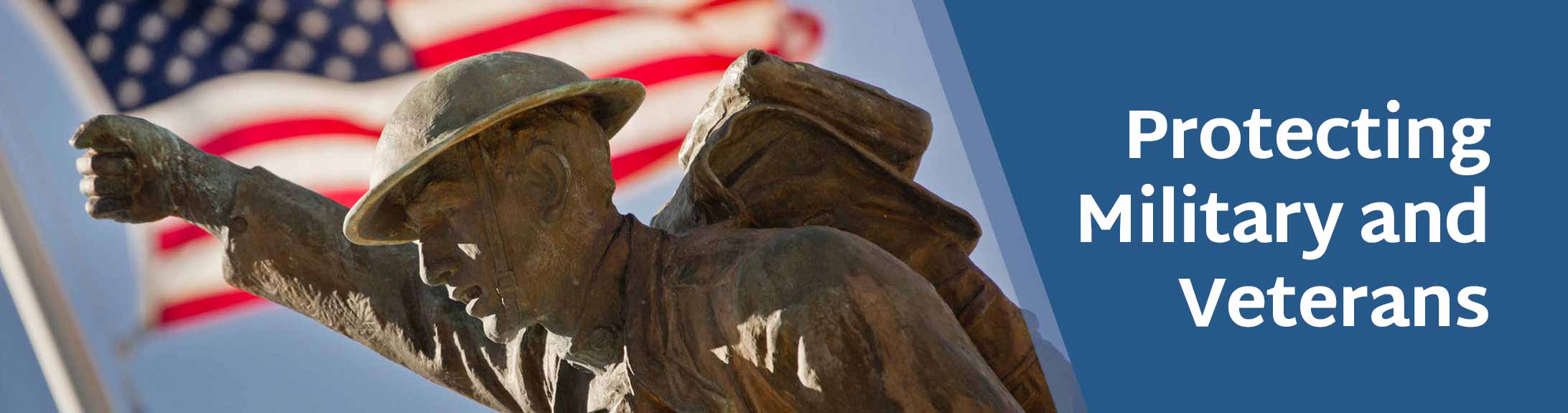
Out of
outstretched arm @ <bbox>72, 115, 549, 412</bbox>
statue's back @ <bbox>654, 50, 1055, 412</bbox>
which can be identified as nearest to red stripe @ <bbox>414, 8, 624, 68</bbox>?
outstretched arm @ <bbox>72, 115, 549, 412</bbox>

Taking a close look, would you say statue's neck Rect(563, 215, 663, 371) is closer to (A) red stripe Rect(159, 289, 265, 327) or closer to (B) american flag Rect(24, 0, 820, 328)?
(B) american flag Rect(24, 0, 820, 328)

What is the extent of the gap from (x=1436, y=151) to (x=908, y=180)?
1.28 meters

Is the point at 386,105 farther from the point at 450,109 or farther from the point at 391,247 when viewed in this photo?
the point at 450,109

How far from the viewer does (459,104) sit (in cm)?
212

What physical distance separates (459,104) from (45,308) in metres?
2.30

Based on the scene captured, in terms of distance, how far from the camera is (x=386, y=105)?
3625 millimetres

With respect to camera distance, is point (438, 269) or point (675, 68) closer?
point (438, 269)

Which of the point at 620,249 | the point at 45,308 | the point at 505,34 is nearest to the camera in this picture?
the point at 620,249

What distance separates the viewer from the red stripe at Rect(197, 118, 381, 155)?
363 centimetres

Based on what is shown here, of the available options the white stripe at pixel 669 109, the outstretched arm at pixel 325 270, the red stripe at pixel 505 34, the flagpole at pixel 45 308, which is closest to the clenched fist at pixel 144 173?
the outstretched arm at pixel 325 270

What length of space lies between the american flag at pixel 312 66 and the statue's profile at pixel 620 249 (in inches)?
35.2

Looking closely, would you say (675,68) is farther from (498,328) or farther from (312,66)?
(498,328)

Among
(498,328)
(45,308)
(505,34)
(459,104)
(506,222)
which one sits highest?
(505,34)

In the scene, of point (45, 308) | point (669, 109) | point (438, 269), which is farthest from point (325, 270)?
point (45, 308)
